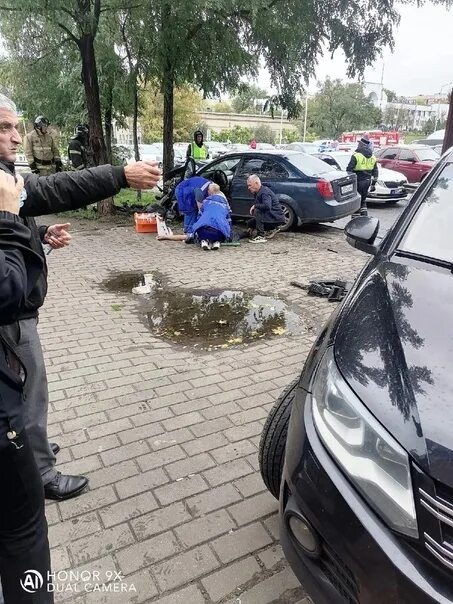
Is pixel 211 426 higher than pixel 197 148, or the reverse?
pixel 197 148

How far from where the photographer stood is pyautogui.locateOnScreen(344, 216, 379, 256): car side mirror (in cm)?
276

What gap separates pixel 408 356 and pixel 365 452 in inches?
13.5

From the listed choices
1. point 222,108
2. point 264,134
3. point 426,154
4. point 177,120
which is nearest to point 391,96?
point 222,108

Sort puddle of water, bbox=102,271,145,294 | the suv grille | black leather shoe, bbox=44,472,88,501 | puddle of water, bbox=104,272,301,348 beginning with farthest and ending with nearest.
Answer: puddle of water, bbox=102,271,145,294, puddle of water, bbox=104,272,301,348, black leather shoe, bbox=44,472,88,501, the suv grille

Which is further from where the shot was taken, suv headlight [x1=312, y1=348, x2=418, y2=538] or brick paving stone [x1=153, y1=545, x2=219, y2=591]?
brick paving stone [x1=153, y1=545, x2=219, y2=591]

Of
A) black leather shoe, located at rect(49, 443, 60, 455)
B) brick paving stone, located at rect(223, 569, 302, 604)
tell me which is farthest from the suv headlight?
black leather shoe, located at rect(49, 443, 60, 455)

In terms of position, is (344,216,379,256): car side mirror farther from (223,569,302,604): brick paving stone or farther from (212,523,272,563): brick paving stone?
(223,569,302,604): brick paving stone

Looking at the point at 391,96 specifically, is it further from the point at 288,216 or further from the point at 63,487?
the point at 63,487

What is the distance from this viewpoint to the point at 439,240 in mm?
2260

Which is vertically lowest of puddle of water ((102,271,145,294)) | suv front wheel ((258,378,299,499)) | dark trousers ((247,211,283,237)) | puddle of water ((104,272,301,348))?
puddle of water ((102,271,145,294))

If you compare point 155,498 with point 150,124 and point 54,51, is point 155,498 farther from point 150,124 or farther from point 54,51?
point 150,124

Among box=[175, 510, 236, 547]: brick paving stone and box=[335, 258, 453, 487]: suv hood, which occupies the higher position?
box=[335, 258, 453, 487]: suv hood

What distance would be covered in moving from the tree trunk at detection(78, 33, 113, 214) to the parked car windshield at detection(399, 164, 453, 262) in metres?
8.74

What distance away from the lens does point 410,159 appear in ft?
51.9
